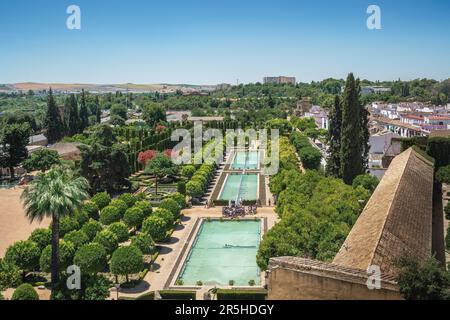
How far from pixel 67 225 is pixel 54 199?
8038 mm

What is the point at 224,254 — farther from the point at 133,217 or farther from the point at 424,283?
the point at 424,283

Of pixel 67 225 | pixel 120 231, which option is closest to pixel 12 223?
pixel 67 225

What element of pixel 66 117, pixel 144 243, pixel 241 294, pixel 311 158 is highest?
pixel 66 117

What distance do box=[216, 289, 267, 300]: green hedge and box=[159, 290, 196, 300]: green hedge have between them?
1.23m

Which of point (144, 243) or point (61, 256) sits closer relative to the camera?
point (61, 256)

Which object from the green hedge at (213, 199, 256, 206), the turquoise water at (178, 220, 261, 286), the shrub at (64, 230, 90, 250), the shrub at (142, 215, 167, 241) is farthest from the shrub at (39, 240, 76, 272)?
the green hedge at (213, 199, 256, 206)

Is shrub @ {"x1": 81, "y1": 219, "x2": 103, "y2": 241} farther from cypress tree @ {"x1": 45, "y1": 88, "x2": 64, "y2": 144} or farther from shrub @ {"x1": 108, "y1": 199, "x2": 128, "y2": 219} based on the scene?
cypress tree @ {"x1": 45, "y1": 88, "x2": 64, "y2": 144}

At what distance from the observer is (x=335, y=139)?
40.7 meters

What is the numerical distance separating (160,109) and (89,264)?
255 feet

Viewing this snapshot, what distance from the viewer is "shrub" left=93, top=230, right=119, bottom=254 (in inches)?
990

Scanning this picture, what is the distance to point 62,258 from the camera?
22984 mm

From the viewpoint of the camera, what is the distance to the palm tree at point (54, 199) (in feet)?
66.0
